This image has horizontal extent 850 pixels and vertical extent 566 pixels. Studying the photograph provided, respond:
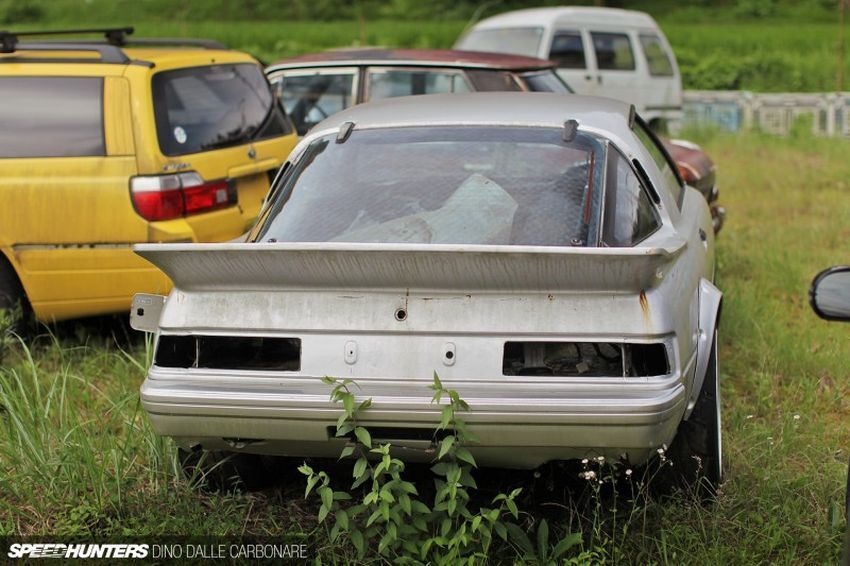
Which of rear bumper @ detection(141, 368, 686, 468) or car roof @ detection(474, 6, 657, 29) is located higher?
rear bumper @ detection(141, 368, 686, 468)

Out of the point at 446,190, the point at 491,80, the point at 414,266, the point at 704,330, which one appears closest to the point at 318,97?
the point at 491,80

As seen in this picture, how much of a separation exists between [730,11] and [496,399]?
45.3 m

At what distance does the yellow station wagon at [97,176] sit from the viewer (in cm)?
615

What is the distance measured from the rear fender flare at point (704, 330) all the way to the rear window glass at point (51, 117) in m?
3.27

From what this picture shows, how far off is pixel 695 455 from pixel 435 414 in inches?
44.1

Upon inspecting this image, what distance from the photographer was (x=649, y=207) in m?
4.57

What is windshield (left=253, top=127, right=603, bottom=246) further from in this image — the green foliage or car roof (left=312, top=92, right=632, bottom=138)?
the green foliage

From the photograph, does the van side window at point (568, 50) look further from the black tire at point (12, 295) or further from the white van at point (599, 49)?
the black tire at point (12, 295)

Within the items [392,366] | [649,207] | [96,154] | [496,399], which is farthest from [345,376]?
[96,154]

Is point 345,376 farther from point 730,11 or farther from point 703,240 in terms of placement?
point 730,11

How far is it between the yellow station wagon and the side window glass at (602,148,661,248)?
101 inches

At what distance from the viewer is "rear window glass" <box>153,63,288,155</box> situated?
6.36 meters

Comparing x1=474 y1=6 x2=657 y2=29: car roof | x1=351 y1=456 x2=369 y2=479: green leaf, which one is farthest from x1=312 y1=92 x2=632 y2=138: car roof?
x1=474 y1=6 x2=657 y2=29: car roof

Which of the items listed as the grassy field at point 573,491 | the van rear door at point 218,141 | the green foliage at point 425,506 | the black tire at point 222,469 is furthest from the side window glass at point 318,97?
the green foliage at point 425,506
